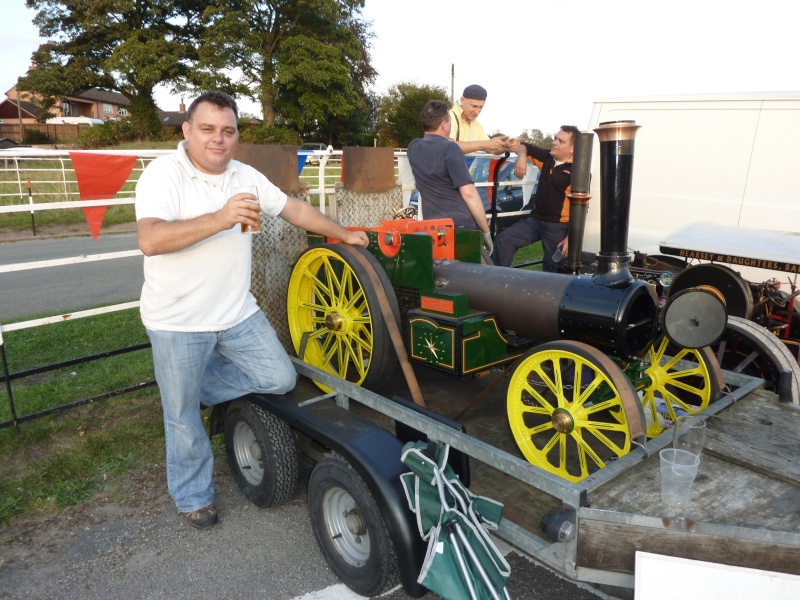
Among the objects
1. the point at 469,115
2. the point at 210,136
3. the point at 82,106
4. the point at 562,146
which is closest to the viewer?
the point at 210,136

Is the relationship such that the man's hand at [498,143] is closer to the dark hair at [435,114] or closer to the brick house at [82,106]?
the dark hair at [435,114]

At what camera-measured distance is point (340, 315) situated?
3.43m

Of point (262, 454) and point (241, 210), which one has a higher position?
point (241, 210)

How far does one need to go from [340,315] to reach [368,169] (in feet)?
4.82

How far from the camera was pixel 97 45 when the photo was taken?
3400 cm

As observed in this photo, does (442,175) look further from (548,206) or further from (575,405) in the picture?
(575,405)

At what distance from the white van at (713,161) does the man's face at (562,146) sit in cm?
56

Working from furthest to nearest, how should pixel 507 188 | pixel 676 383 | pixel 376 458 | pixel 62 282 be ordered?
pixel 507 188
pixel 62 282
pixel 676 383
pixel 376 458

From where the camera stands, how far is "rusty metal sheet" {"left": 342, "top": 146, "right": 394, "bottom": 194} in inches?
173

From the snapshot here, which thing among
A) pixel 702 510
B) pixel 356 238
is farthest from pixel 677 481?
pixel 356 238

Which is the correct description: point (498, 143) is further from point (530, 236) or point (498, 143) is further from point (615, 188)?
point (615, 188)

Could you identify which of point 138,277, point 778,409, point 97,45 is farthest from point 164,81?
point 778,409

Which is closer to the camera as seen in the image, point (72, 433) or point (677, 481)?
point (677, 481)

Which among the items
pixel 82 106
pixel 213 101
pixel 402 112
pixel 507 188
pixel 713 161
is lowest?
pixel 507 188
